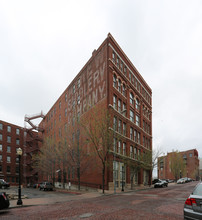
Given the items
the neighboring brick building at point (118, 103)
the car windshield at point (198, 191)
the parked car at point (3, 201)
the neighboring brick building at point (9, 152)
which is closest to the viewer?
the car windshield at point (198, 191)

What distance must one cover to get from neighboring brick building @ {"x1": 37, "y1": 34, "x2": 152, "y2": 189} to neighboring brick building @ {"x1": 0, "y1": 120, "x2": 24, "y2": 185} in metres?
22.4

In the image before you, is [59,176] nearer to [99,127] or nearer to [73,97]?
[73,97]

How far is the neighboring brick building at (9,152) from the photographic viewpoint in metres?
67.8

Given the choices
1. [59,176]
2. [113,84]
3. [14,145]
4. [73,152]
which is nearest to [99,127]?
[73,152]

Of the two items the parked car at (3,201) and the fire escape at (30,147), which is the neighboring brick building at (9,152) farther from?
the parked car at (3,201)

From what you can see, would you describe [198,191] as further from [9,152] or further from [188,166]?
[188,166]

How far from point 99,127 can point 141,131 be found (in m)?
21.2

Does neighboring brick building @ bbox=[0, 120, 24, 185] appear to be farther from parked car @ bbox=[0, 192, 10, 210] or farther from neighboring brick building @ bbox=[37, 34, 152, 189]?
parked car @ bbox=[0, 192, 10, 210]

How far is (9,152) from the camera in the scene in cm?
7094

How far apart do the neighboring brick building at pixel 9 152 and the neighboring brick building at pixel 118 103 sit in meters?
22.4

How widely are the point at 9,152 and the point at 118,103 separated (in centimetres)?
4637

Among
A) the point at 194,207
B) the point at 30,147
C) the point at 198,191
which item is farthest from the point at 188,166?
the point at 194,207

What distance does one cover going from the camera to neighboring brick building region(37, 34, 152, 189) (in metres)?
36.8

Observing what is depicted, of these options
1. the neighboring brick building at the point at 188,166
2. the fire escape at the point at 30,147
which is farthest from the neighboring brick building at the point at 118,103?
the neighboring brick building at the point at 188,166
